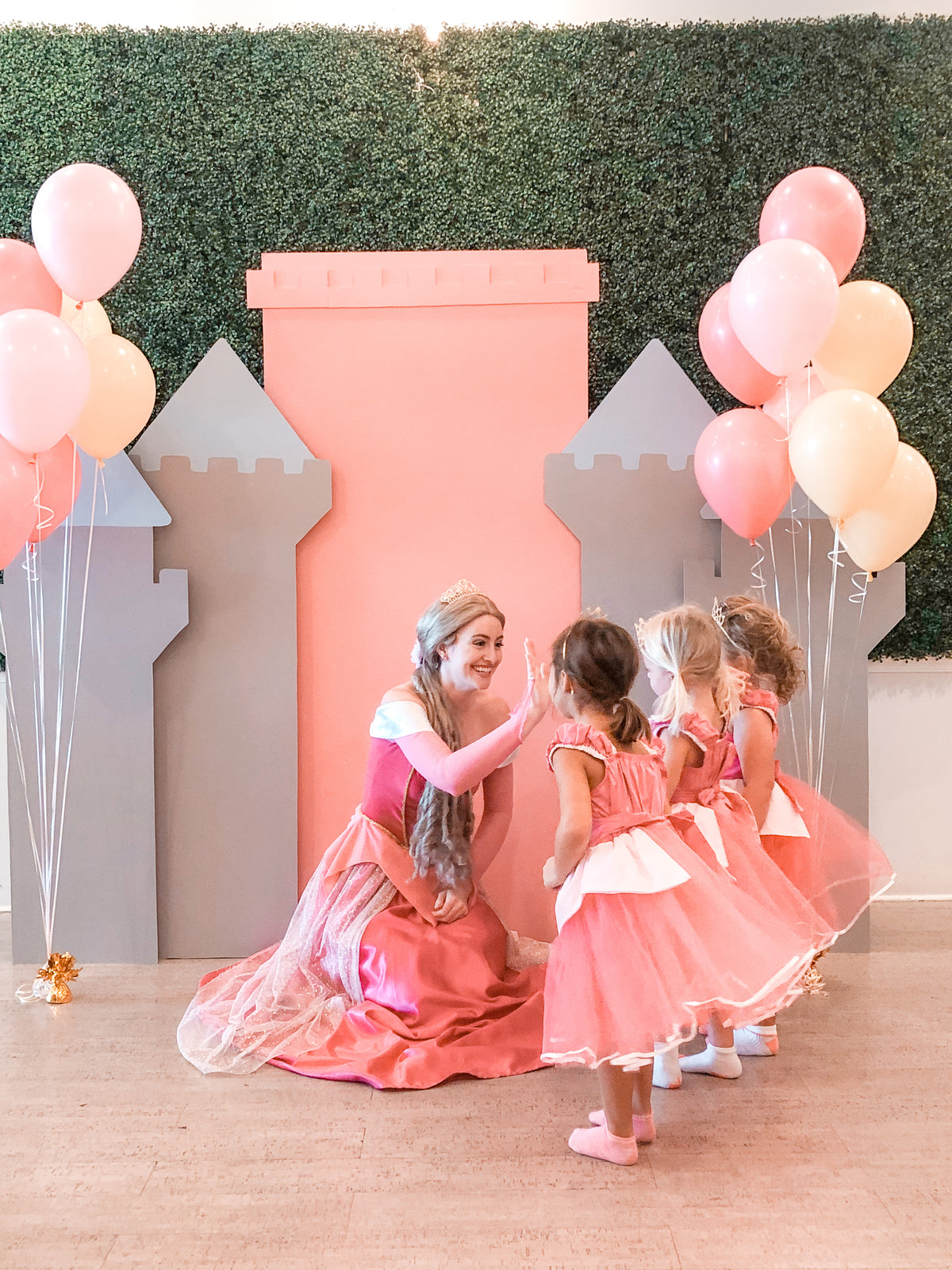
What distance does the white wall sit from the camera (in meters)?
3.87

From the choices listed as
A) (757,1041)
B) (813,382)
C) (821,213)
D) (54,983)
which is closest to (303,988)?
(54,983)

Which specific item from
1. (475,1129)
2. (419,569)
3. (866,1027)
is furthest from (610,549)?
(475,1129)

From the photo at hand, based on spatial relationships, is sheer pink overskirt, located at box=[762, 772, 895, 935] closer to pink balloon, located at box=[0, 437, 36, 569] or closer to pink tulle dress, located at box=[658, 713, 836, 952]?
pink tulle dress, located at box=[658, 713, 836, 952]

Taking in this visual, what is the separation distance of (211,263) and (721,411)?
197 cm

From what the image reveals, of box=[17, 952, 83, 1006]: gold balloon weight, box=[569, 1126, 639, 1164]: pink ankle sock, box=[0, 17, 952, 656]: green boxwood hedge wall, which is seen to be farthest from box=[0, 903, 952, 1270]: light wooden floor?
box=[0, 17, 952, 656]: green boxwood hedge wall

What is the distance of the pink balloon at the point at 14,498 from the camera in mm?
2564

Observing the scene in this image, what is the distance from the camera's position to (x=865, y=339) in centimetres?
297

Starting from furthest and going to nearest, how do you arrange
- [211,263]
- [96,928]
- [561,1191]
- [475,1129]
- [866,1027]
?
[211,263] → [96,928] → [866,1027] → [475,1129] → [561,1191]

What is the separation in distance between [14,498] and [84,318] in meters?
0.84

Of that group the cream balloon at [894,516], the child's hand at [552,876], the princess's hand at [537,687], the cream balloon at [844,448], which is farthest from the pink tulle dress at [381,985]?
the cream balloon at [894,516]

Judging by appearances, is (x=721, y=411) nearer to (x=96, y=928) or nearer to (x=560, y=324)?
(x=560, y=324)

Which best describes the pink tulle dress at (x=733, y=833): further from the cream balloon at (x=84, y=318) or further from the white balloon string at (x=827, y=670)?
the cream balloon at (x=84, y=318)

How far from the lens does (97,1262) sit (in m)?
1.91

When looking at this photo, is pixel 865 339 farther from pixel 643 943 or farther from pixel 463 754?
pixel 643 943
